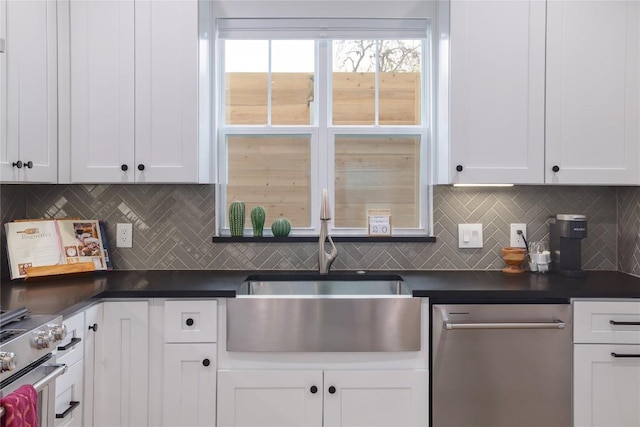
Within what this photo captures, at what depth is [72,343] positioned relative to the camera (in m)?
1.76

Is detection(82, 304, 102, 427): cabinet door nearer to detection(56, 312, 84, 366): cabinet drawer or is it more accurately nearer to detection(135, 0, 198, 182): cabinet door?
detection(56, 312, 84, 366): cabinet drawer

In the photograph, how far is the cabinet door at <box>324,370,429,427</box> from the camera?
6.70ft

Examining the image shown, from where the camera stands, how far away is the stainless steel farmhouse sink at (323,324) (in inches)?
79.8

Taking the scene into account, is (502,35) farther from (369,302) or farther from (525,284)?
(369,302)

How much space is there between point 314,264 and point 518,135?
1.18m

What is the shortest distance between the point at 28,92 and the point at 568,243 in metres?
2.55

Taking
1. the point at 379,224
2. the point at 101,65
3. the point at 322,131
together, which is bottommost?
the point at 379,224

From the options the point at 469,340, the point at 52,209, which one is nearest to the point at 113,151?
the point at 52,209

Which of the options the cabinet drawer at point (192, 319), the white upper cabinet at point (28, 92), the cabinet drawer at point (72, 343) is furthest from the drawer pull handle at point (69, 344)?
the white upper cabinet at point (28, 92)

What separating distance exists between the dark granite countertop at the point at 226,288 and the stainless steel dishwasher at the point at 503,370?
73mm

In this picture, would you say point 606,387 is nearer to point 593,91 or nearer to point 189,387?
point 593,91

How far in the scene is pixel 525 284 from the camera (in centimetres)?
222

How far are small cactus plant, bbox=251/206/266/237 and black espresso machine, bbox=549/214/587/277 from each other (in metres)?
1.49

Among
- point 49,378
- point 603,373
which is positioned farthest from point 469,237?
point 49,378
